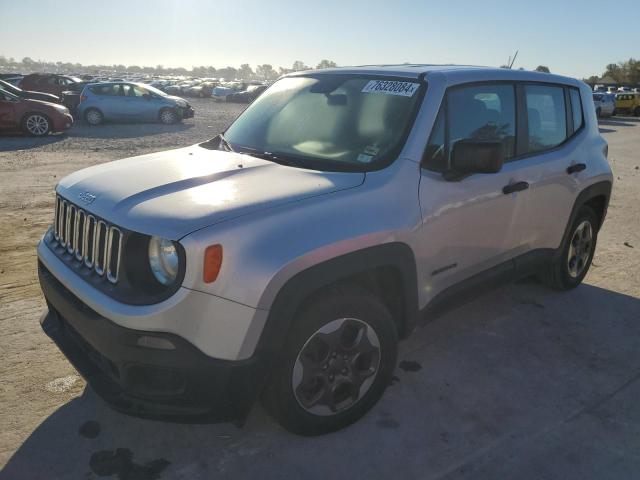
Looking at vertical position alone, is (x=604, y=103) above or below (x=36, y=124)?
above

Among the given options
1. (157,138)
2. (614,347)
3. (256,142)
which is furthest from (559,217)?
(157,138)

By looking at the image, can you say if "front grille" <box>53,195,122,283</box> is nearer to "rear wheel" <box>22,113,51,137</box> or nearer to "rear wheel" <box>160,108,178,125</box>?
"rear wheel" <box>22,113,51,137</box>

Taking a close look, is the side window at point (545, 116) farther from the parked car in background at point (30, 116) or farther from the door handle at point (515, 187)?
the parked car in background at point (30, 116)

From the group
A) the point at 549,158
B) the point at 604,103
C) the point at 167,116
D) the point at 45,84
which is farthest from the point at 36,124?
the point at 604,103

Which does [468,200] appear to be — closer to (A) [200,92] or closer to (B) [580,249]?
(B) [580,249]

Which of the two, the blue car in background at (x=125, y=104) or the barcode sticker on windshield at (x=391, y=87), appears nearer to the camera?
the barcode sticker on windshield at (x=391, y=87)

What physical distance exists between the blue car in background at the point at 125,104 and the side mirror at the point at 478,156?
1774cm

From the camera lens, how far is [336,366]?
9.16 ft

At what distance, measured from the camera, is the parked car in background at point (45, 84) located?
21484 millimetres

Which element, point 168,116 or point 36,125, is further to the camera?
point 168,116

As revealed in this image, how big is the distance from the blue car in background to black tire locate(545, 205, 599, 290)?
1696 cm

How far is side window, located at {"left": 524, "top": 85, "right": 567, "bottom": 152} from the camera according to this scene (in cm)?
399

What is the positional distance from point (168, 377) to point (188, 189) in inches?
35.5

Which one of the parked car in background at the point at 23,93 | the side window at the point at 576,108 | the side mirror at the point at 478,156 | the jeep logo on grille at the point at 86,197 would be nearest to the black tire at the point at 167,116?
the parked car in background at the point at 23,93
